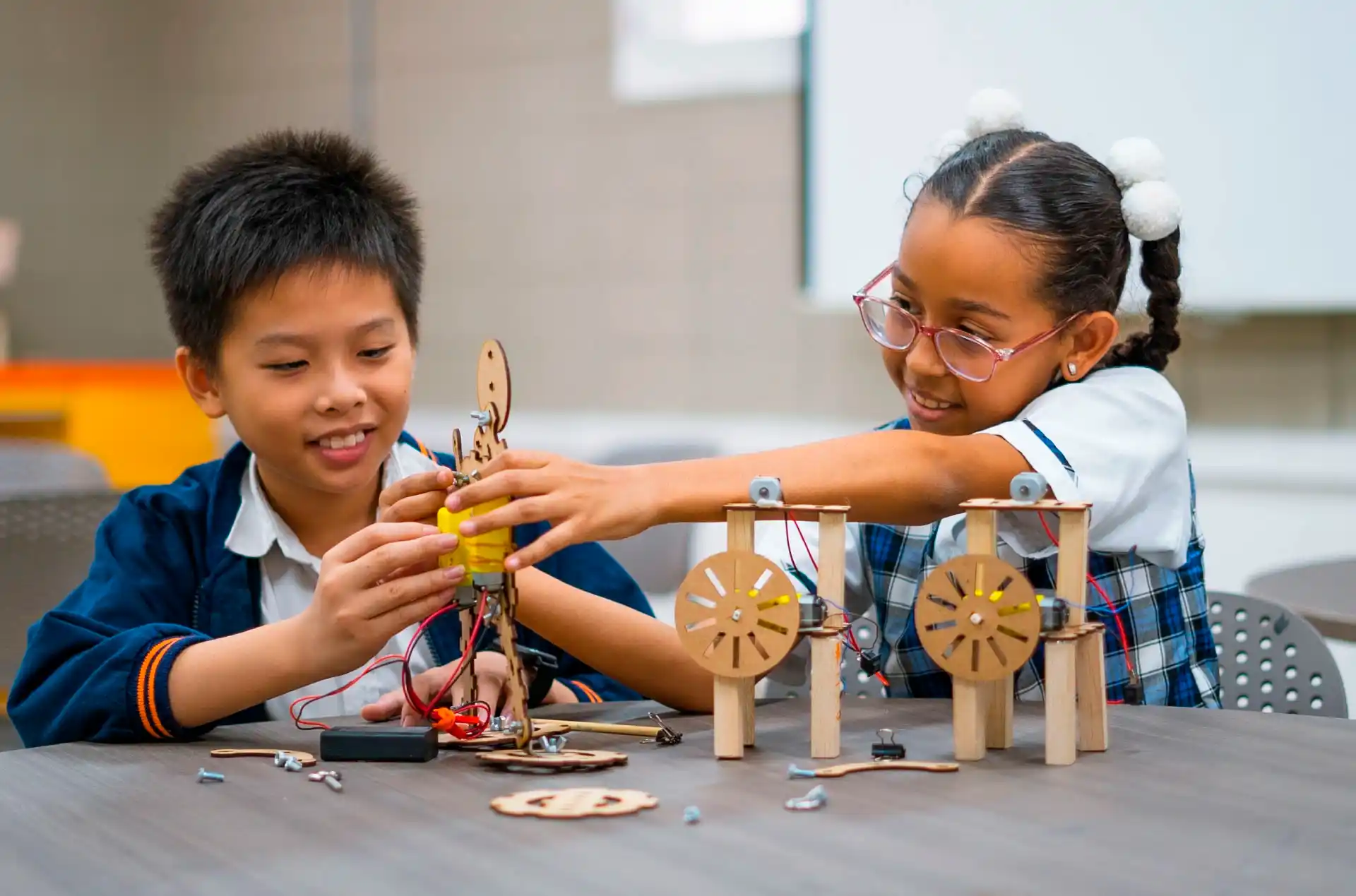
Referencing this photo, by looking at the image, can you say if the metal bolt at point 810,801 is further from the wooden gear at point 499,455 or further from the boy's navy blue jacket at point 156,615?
the boy's navy blue jacket at point 156,615

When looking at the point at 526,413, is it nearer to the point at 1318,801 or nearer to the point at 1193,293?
the point at 1193,293

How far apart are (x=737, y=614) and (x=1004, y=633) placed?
18 cm

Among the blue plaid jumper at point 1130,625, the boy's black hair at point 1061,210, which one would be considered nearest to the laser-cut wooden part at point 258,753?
the blue plaid jumper at point 1130,625

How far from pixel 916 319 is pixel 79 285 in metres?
4.79

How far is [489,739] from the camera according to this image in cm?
102

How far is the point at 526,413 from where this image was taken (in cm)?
429

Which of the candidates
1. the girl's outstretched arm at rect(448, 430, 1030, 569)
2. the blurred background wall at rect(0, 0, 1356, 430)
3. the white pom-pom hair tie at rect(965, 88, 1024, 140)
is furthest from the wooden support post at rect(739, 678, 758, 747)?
the blurred background wall at rect(0, 0, 1356, 430)

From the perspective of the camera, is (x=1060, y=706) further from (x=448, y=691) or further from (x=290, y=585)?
(x=290, y=585)

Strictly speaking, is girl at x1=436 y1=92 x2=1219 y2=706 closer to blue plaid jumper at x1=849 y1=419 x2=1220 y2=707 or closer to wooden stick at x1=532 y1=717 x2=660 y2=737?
blue plaid jumper at x1=849 y1=419 x2=1220 y2=707

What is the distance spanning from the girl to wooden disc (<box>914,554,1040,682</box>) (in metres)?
0.14

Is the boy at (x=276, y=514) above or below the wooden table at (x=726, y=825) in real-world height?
above

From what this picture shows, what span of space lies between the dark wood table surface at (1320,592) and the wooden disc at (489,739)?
34.2 inches

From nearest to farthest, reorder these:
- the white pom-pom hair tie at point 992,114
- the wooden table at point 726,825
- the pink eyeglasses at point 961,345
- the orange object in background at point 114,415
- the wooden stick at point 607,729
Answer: the wooden table at point 726,825 < the wooden stick at point 607,729 < the pink eyeglasses at point 961,345 < the white pom-pom hair tie at point 992,114 < the orange object in background at point 114,415

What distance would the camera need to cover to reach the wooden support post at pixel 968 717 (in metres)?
0.95
